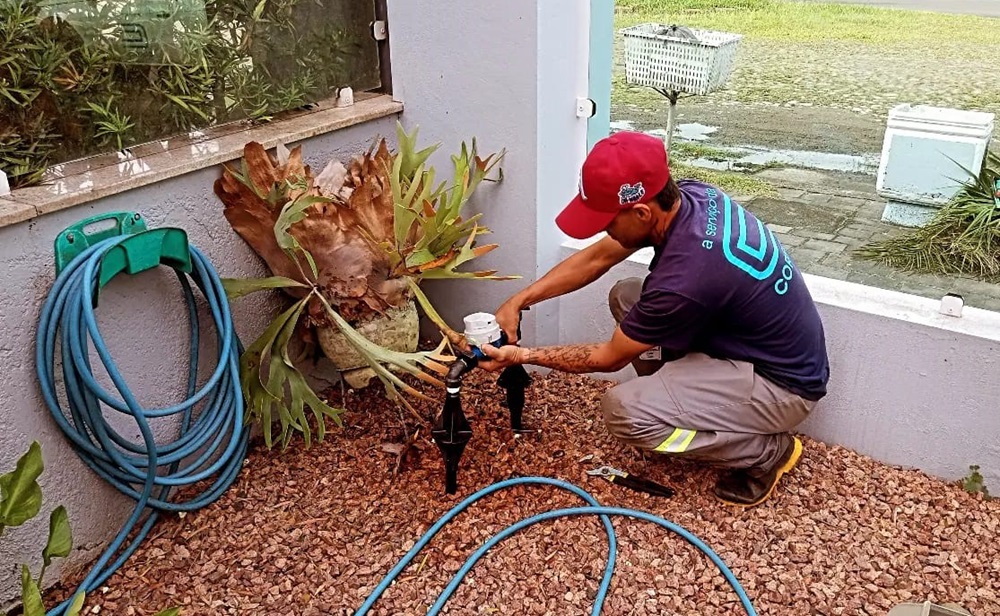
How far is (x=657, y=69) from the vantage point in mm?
2965

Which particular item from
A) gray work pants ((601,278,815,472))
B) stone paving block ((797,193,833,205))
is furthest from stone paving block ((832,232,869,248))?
gray work pants ((601,278,815,472))

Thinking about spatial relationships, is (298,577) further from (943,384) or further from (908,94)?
(908,94)

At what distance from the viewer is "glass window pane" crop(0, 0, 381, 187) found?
2.23 m

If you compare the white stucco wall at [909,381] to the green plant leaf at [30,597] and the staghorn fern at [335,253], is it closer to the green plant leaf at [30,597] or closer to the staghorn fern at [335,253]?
the staghorn fern at [335,253]

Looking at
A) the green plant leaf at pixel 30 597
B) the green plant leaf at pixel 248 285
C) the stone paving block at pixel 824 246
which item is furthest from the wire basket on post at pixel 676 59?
the green plant leaf at pixel 30 597

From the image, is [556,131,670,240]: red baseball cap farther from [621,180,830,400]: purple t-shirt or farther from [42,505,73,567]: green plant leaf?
[42,505,73,567]: green plant leaf

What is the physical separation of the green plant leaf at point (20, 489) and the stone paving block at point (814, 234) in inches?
93.4

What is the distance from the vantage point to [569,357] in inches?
100

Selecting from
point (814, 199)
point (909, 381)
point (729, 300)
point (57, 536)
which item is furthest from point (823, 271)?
point (57, 536)

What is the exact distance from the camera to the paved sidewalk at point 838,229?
262 cm

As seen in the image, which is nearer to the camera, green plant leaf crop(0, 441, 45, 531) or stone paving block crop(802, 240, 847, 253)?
green plant leaf crop(0, 441, 45, 531)

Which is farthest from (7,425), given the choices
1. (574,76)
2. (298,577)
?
(574,76)

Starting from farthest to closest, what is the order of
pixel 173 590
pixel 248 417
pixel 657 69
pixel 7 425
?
pixel 657 69, pixel 248 417, pixel 173 590, pixel 7 425

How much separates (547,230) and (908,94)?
1273 mm
